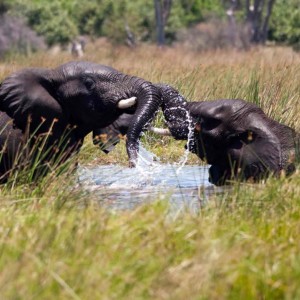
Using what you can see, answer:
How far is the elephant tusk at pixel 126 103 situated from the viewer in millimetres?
9719

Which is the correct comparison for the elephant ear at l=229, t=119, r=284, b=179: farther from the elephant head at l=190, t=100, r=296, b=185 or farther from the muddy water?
the muddy water

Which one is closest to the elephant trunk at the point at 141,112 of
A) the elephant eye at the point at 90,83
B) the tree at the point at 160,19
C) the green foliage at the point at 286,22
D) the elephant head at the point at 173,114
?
the elephant head at the point at 173,114

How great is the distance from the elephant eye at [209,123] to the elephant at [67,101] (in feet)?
1.65

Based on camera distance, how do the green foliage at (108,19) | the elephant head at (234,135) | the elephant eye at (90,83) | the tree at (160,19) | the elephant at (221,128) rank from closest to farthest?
the elephant head at (234,135) < the elephant at (221,128) < the elephant eye at (90,83) < the tree at (160,19) < the green foliage at (108,19)

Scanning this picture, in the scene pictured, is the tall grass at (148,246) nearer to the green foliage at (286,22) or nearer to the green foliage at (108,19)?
the green foliage at (108,19)

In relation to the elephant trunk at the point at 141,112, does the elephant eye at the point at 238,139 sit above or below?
below

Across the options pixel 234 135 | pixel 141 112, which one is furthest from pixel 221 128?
pixel 141 112

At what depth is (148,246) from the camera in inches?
230

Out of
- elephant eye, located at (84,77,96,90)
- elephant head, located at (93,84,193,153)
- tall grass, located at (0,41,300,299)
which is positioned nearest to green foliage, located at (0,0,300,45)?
elephant eye, located at (84,77,96,90)

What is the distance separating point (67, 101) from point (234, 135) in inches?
59.1

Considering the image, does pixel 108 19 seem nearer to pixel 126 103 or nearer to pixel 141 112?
pixel 126 103

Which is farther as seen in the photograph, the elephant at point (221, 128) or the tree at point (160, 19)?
the tree at point (160, 19)

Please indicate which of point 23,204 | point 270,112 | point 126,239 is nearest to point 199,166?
point 270,112

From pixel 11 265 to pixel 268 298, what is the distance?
4.12 feet
